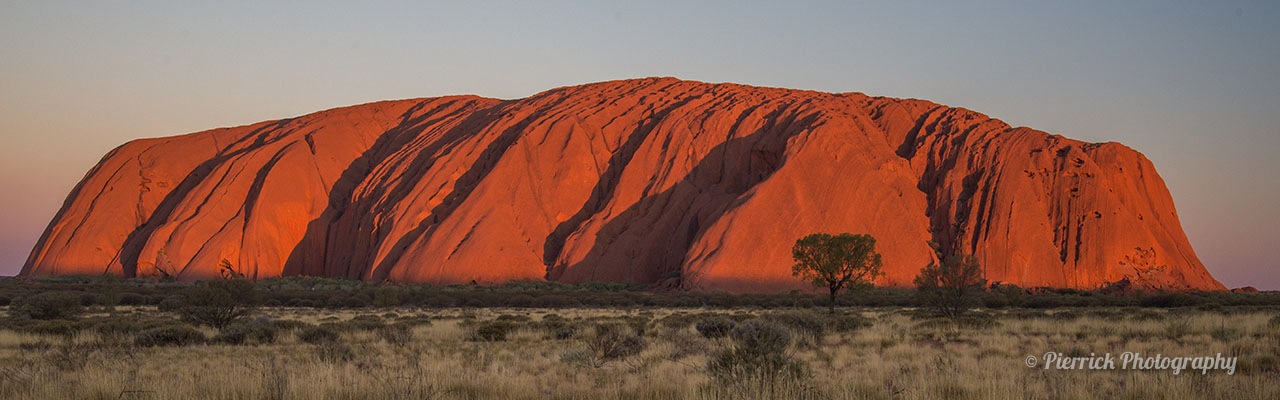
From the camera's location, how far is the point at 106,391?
9367mm

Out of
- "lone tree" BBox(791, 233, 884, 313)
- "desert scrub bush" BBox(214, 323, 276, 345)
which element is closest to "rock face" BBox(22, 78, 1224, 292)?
"lone tree" BBox(791, 233, 884, 313)

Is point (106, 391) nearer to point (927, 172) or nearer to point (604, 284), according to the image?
point (604, 284)

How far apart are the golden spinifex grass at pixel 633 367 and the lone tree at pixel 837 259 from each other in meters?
17.6

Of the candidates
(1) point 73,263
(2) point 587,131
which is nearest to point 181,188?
(1) point 73,263

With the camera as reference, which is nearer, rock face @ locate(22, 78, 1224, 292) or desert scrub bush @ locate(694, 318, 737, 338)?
desert scrub bush @ locate(694, 318, 737, 338)

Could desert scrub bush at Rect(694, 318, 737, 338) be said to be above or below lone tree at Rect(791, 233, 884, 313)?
below

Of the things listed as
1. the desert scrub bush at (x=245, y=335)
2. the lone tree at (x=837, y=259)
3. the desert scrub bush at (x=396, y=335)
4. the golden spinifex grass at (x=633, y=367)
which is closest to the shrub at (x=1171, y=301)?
A: the lone tree at (x=837, y=259)

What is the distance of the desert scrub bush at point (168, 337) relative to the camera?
17.2 metres

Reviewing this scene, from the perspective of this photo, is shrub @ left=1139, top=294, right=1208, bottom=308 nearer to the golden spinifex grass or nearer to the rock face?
the rock face

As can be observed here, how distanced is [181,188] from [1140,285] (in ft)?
316

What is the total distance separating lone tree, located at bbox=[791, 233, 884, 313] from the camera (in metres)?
38.4

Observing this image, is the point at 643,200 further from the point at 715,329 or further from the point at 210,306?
the point at 715,329

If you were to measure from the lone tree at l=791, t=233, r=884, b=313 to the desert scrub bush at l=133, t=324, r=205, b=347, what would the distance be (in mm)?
26670

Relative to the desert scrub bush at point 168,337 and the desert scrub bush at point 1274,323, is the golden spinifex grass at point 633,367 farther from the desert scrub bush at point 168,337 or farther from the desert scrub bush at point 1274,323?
the desert scrub bush at point 168,337
